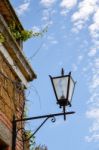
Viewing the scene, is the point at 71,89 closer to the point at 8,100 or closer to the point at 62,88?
the point at 62,88

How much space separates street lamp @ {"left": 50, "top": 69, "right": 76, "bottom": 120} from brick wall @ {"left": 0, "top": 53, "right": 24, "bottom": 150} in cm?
79

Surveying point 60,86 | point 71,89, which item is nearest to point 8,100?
point 60,86

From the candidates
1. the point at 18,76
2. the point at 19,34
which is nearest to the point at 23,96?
the point at 18,76

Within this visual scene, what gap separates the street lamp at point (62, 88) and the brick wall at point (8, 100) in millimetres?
788

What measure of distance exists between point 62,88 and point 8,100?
0.93 meters

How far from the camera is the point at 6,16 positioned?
9.62 m

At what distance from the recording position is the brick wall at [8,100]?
27.3 feet

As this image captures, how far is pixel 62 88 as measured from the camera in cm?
853

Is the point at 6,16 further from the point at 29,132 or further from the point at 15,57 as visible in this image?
the point at 29,132

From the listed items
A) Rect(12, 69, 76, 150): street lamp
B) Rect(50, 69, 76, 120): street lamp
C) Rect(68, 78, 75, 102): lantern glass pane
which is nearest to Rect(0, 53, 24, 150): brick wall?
Rect(12, 69, 76, 150): street lamp

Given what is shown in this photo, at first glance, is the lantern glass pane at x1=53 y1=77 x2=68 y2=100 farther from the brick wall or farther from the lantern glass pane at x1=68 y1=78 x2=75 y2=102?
the brick wall

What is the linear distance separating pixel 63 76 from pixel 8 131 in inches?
48.7

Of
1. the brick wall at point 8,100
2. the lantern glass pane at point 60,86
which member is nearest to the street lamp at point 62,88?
the lantern glass pane at point 60,86

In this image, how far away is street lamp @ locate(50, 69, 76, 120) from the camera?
848 cm
